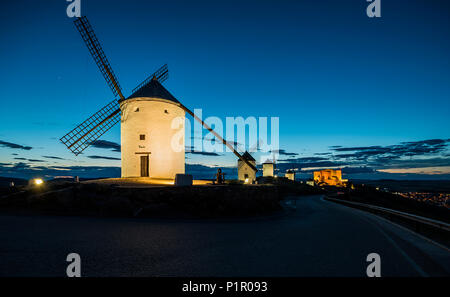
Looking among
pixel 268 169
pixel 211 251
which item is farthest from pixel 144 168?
pixel 268 169

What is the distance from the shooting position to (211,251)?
5512 mm

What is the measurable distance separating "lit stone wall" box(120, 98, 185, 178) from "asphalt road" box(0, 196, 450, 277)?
11565mm

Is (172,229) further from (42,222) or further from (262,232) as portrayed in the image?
(42,222)

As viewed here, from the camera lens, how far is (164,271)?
13.7 ft

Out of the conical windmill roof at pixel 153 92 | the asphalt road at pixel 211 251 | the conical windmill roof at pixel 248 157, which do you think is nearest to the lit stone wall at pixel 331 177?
the conical windmill roof at pixel 248 157

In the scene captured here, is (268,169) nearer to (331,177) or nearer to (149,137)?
(331,177)

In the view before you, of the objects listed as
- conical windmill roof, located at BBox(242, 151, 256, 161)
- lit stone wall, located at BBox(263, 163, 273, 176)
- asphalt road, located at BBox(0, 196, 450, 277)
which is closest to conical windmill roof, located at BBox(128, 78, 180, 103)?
asphalt road, located at BBox(0, 196, 450, 277)

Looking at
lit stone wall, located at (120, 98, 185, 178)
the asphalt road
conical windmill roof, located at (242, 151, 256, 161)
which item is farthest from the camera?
conical windmill roof, located at (242, 151, 256, 161)

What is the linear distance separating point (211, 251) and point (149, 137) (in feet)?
53.5

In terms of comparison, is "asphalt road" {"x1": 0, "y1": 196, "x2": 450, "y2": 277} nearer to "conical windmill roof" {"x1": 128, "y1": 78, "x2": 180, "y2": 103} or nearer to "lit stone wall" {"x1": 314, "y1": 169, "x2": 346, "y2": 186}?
"conical windmill roof" {"x1": 128, "y1": 78, "x2": 180, "y2": 103}

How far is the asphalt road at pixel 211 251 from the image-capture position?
428 cm

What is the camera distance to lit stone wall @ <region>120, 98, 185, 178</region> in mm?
19875
